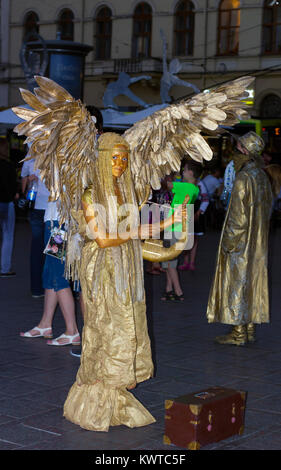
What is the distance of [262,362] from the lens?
6.62 meters

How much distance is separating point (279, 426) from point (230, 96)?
6.76ft

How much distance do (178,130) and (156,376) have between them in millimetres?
2104

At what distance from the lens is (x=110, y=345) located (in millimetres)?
4656

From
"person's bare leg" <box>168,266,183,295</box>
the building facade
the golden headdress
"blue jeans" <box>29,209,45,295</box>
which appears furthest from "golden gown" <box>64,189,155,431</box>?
the building facade

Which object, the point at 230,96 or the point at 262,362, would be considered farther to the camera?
the point at 262,362

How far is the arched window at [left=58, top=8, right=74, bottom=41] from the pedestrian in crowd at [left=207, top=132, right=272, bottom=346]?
2963 cm

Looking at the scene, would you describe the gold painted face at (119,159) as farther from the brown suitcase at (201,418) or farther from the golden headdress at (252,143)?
the golden headdress at (252,143)

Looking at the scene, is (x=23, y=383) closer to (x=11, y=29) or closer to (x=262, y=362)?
(x=262, y=362)

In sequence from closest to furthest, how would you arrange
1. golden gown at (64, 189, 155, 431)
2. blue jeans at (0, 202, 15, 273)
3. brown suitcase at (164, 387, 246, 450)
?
brown suitcase at (164, 387, 246, 450), golden gown at (64, 189, 155, 431), blue jeans at (0, 202, 15, 273)

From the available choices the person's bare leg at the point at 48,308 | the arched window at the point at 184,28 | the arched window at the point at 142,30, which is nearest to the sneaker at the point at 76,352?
the person's bare leg at the point at 48,308

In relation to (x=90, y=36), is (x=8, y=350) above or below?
below

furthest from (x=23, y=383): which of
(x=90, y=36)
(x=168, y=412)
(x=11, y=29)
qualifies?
(x=11, y=29)

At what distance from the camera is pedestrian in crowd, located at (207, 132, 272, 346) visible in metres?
7.18

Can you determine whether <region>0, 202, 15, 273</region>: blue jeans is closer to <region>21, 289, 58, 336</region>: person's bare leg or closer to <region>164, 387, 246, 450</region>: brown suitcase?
<region>21, 289, 58, 336</region>: person's bare leg
